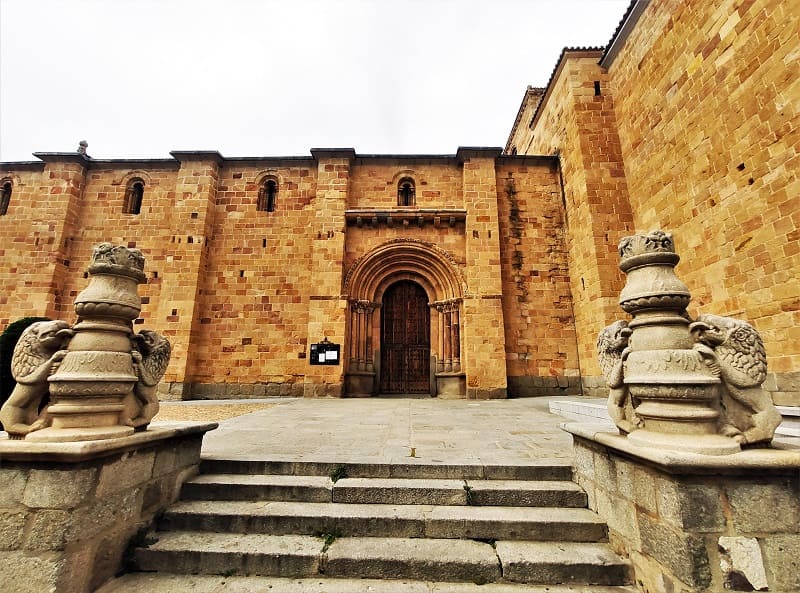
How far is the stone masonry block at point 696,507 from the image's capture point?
1.98 metres

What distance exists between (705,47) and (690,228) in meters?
3.95

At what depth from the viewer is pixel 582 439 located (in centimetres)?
313

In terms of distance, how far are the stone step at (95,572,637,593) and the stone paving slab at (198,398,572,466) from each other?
3.62 ft

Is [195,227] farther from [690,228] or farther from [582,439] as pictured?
[690,228]

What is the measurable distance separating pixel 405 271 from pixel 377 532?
30.3ft

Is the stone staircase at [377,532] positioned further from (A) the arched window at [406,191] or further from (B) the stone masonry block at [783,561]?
(A) the arched window at [406,191]

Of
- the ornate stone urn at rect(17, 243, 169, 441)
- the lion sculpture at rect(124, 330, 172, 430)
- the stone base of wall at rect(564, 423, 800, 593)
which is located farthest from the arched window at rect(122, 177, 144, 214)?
the stone base of wall at rect(564, 423, 800, 593)

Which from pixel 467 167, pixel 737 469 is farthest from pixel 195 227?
pixel 737 469

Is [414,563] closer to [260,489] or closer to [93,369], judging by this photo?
[260,489]

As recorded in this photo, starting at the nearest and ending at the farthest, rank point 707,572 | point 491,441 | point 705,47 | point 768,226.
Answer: point 707,572 → point 491,441 → point 768,226 → point 705,47

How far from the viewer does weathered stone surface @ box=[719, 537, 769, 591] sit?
189 cm

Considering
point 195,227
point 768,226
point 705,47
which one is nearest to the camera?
point 768,226

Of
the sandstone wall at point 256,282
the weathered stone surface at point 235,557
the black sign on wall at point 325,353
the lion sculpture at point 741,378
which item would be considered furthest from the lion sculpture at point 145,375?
the sandstone wall at point 256,282

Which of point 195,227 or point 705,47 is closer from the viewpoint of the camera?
point 705,47
